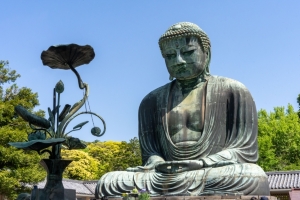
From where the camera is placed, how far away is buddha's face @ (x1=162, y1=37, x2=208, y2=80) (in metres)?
9.39

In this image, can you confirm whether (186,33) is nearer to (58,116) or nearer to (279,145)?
(58,116)

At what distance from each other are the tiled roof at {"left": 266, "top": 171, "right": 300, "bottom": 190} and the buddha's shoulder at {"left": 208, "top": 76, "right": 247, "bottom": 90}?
16583mm

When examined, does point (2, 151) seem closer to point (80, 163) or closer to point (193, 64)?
point (193, 64)

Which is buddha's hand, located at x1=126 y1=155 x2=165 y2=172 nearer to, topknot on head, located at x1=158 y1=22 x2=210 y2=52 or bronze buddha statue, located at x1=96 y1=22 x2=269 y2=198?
bronze buddha statue, located at x1=96 y1=22 x2=269 y2=198

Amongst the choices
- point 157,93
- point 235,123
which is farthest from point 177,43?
point 235,123

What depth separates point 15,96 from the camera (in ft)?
60.3

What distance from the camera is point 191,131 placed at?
361 inches

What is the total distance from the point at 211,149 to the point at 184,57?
1.97 m

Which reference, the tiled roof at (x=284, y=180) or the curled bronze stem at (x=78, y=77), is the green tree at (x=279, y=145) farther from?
the curled bronze stem at (x=78, y=77)

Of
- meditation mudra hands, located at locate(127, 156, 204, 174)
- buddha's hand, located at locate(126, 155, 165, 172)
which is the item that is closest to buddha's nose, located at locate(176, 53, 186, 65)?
buddha's hand, located at locate(126, 155, 165, 172)

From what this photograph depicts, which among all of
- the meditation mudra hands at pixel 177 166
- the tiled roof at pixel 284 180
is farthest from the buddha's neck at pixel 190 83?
the tiled roof at pixel 284 180

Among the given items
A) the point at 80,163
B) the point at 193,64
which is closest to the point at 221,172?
the point at 193,64

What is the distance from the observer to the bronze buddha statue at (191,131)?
800cm

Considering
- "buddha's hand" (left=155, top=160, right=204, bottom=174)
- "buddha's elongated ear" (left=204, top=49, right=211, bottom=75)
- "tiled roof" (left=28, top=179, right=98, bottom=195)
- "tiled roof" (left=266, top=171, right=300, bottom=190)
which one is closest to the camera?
"buddha's hand" (left=155, top=160, right=204, bottom=174)
